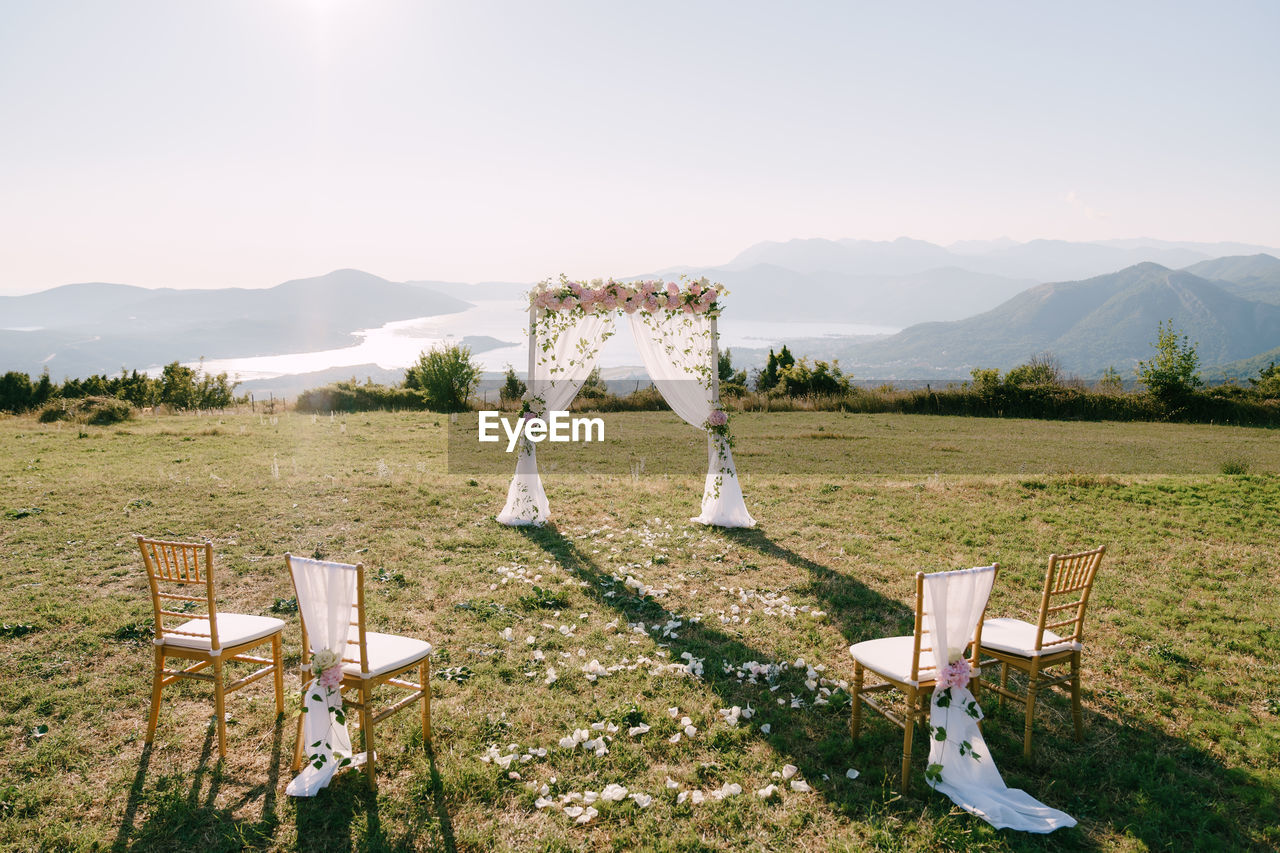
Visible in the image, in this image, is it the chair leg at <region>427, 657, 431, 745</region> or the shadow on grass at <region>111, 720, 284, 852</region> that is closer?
the shadow on grass at <region>111, 720, 284, 852</region>

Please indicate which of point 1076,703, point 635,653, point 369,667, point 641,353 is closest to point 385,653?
point 369,667

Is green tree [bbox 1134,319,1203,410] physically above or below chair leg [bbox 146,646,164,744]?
above

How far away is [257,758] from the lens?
4.91 m

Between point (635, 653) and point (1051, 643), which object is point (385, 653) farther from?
point (1051, 643)

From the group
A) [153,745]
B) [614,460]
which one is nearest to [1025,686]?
[153,745]

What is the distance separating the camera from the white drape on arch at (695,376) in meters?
11.5

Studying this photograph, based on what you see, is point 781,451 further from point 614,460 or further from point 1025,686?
point 1025,686

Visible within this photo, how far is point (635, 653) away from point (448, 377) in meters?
29.2

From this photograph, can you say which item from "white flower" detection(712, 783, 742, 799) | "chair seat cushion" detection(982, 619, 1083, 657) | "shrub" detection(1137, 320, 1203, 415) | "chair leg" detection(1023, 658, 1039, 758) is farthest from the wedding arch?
"shrub" detection(1137, 320, 1203, 415)

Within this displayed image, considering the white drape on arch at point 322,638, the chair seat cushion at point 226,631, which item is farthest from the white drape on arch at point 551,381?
the white drape on arch at point 322,638

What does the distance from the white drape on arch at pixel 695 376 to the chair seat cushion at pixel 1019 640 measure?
20.0 ft

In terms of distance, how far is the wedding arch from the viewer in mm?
11289

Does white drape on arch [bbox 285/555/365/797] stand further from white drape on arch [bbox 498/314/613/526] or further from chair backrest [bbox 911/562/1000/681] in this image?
white drape on arch [bbox 498/314/613/526]

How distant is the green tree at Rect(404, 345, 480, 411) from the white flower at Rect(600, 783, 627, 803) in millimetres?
30060
